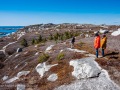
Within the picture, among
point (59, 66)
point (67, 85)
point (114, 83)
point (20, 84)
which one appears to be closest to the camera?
point (114, 83)

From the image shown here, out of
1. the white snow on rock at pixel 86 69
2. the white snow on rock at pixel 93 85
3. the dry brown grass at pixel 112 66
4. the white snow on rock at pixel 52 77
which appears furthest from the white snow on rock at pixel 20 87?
the dry brown grass at pixel 112 66

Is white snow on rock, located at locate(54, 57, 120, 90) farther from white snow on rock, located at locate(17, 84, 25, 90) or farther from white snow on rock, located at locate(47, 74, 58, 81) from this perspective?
white snow on rock, located at locate(17, 84, 25, 90)

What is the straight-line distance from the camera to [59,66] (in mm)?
34250

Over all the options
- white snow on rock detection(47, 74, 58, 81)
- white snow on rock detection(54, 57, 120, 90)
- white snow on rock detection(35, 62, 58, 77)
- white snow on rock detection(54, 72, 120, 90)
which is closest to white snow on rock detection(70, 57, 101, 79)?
white snow on rock detection(54, 57, 120, 90)

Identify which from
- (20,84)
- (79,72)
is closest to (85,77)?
(79,72)

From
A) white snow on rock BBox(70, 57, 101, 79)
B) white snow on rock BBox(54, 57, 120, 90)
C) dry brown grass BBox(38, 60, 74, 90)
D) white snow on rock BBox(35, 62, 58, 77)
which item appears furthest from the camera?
white snow on rock BBox(35, 62, 58, 77)

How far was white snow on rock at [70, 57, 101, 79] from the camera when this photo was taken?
91.2 ft

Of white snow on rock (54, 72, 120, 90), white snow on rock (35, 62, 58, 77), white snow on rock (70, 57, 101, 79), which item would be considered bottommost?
white snow on rock (35, 62, 58, 77)

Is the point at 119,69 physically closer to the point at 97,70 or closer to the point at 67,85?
the point at 97,70

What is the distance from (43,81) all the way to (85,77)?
657 centimetres

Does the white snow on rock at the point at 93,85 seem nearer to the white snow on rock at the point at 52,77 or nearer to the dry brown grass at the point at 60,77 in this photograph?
the dry brown grass at the point at 60,77

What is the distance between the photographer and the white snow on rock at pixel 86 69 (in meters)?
27.8

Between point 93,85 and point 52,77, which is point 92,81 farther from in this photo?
point 52,77

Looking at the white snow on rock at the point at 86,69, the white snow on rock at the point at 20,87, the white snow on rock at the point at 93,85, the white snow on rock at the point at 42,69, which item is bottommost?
the white snow on rock at the point at 20,87
